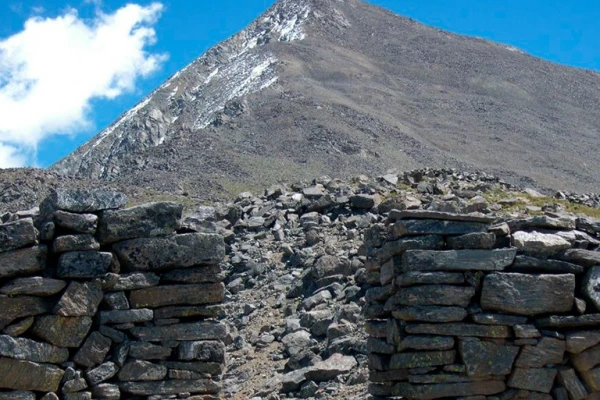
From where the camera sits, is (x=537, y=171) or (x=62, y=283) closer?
(x=62, y=283)

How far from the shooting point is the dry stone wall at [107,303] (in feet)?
29.9

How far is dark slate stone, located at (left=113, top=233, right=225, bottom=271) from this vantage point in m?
9.70

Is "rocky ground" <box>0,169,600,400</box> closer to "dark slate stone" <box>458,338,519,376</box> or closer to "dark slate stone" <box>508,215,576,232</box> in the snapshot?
"dark slate stone" <box>508,215,576,232</box>

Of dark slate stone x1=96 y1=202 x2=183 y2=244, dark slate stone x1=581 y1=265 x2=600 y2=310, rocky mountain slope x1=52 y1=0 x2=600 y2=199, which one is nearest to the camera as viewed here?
dark slate stone x1=96 y1=202 x2=183 y2=244

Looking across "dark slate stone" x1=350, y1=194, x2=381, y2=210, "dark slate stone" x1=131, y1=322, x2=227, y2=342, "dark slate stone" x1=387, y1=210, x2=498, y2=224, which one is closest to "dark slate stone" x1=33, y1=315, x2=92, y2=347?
"dark slate stone" x1=131, y1=322, x2=227, y2=342

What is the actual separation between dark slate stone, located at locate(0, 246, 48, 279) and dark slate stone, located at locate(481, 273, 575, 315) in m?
4.84

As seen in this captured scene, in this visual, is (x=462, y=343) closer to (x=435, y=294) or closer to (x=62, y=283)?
(x=435, y=294)

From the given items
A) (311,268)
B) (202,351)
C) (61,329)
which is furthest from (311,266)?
(61,329)

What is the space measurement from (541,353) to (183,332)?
13.1 feet

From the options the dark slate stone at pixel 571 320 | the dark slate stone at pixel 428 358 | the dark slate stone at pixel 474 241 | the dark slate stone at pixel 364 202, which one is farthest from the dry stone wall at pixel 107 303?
the dark slate stone at pixel 364 202

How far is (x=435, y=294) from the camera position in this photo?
10023 mm

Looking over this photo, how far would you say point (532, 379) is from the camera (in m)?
9.95

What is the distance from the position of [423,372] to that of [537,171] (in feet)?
248

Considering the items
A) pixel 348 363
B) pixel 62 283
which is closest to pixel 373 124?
pixel 348 363
